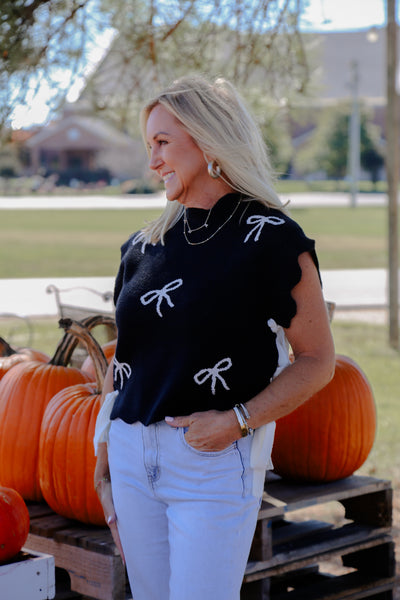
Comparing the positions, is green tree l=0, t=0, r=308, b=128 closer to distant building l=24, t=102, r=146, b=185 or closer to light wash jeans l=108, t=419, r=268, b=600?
light wash jeans l=108, t=419, r=268, b=600

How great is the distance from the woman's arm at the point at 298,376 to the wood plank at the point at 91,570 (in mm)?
952

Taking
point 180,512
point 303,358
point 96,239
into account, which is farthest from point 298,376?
point 96,239

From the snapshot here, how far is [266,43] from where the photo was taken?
5.32m

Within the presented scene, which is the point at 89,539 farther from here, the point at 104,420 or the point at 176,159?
the point at 176,159

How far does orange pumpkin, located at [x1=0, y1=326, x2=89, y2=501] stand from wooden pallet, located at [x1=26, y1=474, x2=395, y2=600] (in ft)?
0.43

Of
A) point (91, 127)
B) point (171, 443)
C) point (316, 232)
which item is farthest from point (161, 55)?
point (91, 127)

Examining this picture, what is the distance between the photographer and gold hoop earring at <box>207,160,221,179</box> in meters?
2.08

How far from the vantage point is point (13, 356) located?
3.90m

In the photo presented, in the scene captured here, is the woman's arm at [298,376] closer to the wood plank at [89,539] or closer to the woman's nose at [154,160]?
the woman's nose at [154,160]

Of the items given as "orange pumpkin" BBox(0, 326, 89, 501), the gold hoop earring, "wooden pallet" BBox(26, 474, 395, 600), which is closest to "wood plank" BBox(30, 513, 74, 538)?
"wooden pallet" BBox(26, 474, 395, 600)

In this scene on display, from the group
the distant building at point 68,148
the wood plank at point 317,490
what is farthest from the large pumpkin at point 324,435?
the distant building at point 68,148

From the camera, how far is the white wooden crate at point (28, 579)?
2.20 metres

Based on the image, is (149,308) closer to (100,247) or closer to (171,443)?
(171,443)

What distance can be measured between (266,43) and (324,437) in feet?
9.19
